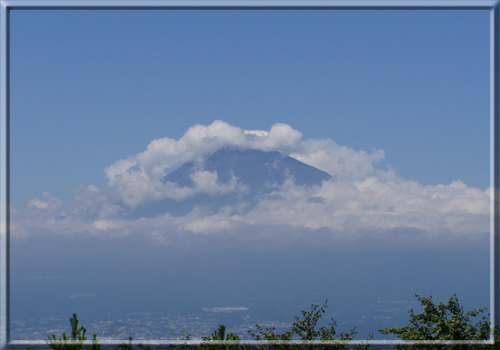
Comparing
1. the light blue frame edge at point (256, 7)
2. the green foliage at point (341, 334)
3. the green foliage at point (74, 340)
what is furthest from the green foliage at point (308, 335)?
the green foliage at point (74, 340)

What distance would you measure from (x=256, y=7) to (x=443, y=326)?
2.22m

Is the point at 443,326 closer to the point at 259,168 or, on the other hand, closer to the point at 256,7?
the point at 256,7

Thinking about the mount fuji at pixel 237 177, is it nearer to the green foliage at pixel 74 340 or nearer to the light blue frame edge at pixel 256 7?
the light blue frame edge at pixel 256 7

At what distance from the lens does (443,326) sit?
2.95 metres

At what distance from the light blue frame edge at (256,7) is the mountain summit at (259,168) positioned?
146 inches

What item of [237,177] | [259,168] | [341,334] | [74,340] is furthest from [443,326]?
[237,177]

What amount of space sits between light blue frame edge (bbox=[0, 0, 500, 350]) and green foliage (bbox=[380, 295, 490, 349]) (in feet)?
0.32

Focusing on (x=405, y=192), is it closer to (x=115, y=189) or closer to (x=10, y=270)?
(x=115, y=189)

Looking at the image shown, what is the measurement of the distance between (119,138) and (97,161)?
497mm

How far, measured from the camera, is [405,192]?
6188mm

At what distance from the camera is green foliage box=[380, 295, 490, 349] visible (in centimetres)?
279

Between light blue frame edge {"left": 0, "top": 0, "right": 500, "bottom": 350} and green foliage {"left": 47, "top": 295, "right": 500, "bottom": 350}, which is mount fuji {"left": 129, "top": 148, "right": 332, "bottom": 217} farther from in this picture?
light blue frame edge {"left": 0, "top": 0, "right": 500, "bottom": 350}

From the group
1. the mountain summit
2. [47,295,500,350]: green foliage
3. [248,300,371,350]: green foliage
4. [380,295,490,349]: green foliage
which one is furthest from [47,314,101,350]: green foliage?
the mountain summit

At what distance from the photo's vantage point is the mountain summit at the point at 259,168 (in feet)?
22.8
